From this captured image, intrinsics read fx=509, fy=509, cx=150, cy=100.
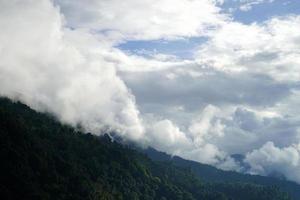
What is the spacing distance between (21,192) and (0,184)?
1020cm

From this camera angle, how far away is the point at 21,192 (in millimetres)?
192125

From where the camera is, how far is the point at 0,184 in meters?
185

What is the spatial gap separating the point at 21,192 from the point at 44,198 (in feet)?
35.3

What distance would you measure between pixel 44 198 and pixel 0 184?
20914 mm

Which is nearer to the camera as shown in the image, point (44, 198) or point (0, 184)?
point (0, 184)

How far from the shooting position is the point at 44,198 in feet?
654
